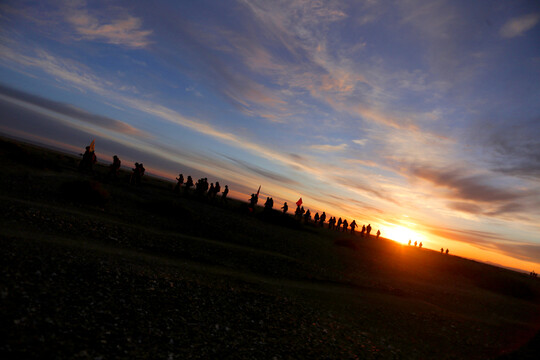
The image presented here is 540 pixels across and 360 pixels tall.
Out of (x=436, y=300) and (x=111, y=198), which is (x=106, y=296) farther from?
(x=436, y=300)

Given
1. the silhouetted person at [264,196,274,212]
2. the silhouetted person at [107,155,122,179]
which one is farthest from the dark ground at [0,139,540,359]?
the silhouetted person at [264,196,274,212]

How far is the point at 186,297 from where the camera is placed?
11.5 meters

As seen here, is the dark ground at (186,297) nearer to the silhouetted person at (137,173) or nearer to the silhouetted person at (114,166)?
the silhouetted person at (114,166)

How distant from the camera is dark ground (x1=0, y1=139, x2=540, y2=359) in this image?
304 inches

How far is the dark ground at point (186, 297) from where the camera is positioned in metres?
7.71

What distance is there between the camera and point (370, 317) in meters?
15.9

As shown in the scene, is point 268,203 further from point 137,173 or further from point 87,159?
point 87,159

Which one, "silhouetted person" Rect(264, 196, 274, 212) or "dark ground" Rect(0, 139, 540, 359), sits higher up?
"silhouetted person" Rect(264, 196, 274, 212)

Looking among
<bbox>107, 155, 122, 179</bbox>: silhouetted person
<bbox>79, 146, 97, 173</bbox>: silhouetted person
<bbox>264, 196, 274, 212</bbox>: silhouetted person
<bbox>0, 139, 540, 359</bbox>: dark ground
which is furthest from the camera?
<bbox>264, 196, 274, 212</bbox>: silhouetted person

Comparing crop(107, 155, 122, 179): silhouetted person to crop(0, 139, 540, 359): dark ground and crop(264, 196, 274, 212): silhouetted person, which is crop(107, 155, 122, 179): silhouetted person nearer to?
crop(0, 139, 540, 359): dark ground

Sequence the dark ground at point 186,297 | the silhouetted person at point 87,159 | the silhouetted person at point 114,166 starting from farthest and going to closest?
the silhouetted person at point 114,166
the silhouetted person at point 87,159
the dark ground at point 186,297

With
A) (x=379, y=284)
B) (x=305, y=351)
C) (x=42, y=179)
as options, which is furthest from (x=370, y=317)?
(x=42, y=179)

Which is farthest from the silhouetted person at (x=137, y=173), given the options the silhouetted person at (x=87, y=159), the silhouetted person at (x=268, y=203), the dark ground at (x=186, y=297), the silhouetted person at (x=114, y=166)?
the silhouetted person at (x=268, y=203)

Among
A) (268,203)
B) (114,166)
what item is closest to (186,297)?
(114,166)
